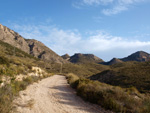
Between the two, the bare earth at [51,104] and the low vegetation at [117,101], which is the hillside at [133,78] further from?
the bare earth at [51,104]

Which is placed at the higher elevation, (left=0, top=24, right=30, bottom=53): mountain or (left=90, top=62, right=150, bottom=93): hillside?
(left=0, top=24, right=30, bottom=53): mountain

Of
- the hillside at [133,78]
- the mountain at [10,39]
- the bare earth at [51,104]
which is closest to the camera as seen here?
the bare earth at [51,104]

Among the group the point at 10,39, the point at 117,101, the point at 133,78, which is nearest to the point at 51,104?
the point at 117,101

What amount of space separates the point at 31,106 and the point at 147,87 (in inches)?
715

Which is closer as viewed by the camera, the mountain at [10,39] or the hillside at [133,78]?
the hillside at [133,78]

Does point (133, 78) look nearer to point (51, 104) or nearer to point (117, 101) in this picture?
point (117, 101)

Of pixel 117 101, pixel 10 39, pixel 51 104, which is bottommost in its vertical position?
pixel 51 104

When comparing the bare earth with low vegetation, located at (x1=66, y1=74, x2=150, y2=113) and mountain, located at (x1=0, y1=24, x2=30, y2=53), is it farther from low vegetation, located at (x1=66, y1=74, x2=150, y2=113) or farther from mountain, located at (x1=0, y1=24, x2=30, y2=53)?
mountain, located at (x1=0, y1=24, x2=30, y2=53)

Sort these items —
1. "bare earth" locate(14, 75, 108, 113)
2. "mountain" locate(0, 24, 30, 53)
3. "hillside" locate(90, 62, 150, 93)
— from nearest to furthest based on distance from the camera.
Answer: "bare earth" locate(14, 75, 108, 113), "hillside" locate(90, 62, 150, 93), "mountain" locate(0, 24, 30, 53)

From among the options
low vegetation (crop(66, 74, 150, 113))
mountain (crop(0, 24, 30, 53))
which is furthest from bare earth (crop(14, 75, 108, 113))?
mountain (crop(0, 24, 30, 53))

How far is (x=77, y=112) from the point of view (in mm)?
6031

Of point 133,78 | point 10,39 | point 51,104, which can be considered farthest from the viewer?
point 10,39

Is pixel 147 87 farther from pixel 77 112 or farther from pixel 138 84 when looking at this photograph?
pixel 77 112

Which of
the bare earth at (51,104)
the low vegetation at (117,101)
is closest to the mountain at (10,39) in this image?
the bare earth at (51,104)
